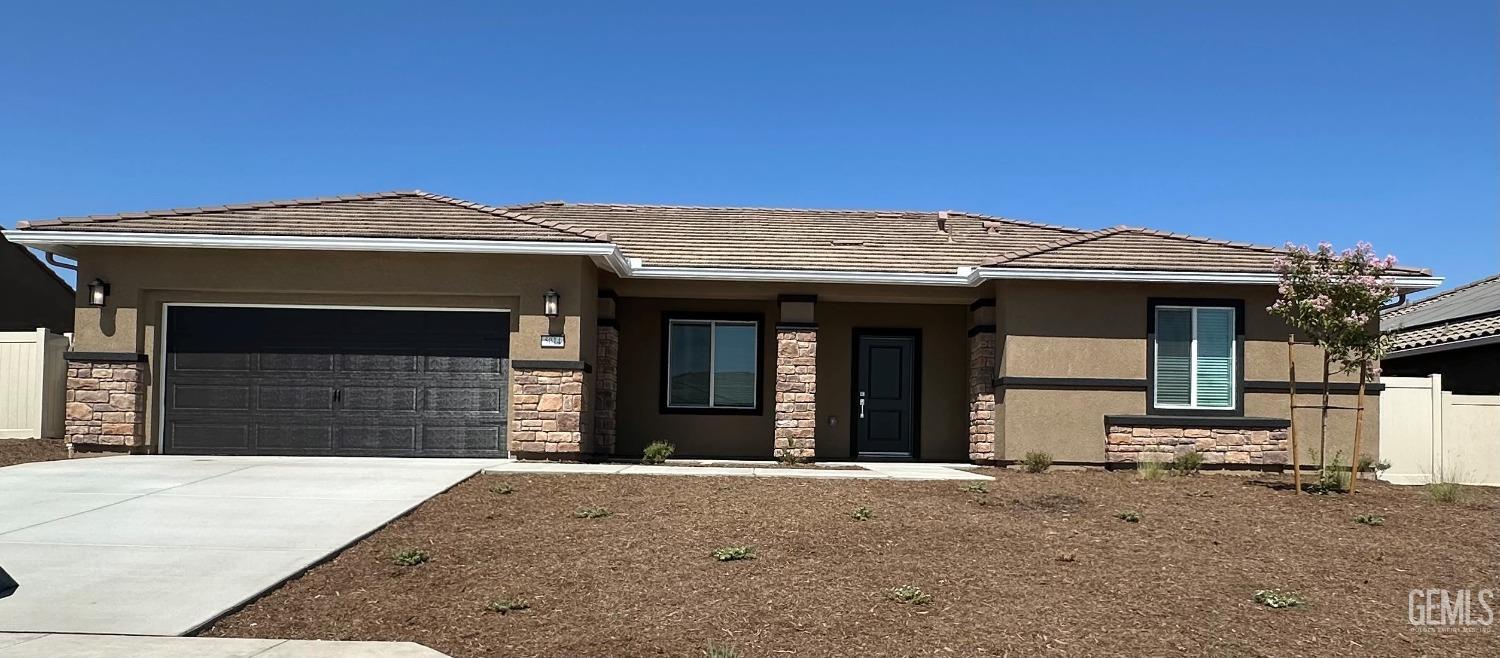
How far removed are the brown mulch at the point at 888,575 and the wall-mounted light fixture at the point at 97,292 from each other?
20.8ft

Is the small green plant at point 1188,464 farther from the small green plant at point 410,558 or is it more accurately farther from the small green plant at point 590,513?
the small green plant at point 410,558

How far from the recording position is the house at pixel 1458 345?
1745cm

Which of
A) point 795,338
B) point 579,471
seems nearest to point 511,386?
point 579,471

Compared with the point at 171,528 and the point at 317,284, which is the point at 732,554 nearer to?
the point at 171,528

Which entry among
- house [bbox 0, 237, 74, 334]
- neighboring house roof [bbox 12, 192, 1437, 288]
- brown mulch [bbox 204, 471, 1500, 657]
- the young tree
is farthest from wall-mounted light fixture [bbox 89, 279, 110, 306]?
the young tree

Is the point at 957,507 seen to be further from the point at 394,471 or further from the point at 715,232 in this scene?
the point at 715,232

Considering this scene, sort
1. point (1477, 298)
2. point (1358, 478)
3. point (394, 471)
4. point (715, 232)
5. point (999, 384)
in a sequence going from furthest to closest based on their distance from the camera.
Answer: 1. point (1477, 298)
2. point (715, 232)
3. point (999, 384)
4. point (1358, 478)
5. point (394, 471)

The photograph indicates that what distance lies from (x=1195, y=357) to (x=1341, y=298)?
3.07 meters

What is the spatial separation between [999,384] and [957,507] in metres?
5.03

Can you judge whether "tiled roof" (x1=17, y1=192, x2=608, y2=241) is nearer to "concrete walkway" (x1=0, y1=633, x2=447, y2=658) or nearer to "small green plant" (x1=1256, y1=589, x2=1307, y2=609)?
"concrete walkway" (x1=0, y1=633, x2=447, y2=658)

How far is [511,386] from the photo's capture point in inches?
556

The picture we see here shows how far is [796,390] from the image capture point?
1560 cm

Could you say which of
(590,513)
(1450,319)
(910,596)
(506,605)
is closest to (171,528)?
(590,513)

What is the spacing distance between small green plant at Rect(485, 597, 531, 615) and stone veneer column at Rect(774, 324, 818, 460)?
8655mm
